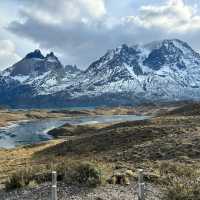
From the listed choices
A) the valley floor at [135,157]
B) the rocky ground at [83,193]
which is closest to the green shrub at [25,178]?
the rocky ground at [83,193]

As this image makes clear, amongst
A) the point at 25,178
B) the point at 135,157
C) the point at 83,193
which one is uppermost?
the point at 25,178

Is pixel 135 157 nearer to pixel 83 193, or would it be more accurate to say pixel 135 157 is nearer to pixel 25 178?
pixel 25 178

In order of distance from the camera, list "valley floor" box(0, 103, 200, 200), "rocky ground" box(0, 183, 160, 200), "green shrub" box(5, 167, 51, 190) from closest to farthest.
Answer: "rocky ground" box(0, 183, 160, 200)
"valley floor" box(0, 103, 200, 200)
"green shrub" box(5, 167, 51, 190)

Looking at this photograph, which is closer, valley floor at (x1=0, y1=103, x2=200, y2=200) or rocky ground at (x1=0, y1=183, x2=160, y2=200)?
rocky ground at (x1=0, y1=183, x2=160, y2=200)

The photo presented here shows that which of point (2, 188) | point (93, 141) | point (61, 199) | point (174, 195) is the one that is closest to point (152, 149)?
point (93, 141)

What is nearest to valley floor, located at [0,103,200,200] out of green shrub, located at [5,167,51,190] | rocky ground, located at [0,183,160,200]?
rocky ground, located at [0,183,160,200]

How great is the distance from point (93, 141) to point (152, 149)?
15.3 meters

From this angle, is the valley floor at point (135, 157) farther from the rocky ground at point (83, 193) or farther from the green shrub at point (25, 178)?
the green shrub at point (25, 178)

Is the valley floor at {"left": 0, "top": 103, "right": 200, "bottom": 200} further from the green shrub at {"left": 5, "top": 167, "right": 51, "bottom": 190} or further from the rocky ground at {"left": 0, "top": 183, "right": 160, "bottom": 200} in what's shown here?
the green shrub at {"left": 5, "top": 167, "right": 51, "bottom": 190}

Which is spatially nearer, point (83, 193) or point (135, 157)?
point (83, 193)

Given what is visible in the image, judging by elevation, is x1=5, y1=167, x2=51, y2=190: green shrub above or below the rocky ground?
above

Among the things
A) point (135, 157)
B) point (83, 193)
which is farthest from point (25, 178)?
point (135, 157)

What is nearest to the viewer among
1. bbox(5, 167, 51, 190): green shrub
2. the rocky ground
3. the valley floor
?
the rocky ground

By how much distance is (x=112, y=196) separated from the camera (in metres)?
21.1
